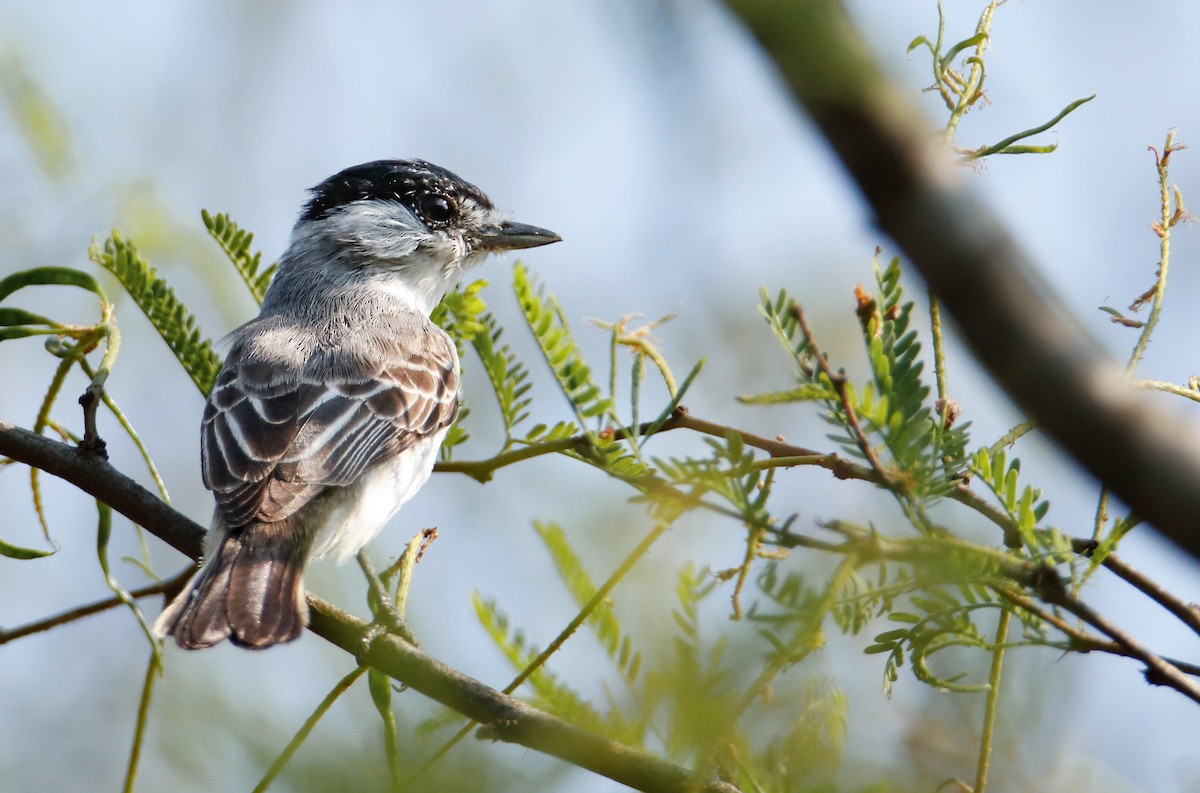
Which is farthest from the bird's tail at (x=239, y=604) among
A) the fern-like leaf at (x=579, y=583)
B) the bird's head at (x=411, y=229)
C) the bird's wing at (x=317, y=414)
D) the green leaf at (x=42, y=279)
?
the bird's head at (x=411, y=229)

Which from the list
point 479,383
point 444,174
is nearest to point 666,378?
point 479,383

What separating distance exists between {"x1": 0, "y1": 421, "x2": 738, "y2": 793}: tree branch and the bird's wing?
15.6 inches

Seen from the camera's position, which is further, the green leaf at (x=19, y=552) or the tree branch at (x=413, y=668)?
the green leaf at (x=19, y=552)

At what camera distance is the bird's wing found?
3295mm

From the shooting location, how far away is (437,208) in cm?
508

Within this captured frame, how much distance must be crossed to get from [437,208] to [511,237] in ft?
1.19

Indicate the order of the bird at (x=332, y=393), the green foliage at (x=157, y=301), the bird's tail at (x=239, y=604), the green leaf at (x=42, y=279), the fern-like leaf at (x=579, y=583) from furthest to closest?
the bird at (x=332, y=393) → the green foliage at (x=157, y=301) → the bird's tail at (x=239, y=604) → the green leaf at (x=42, y=279) → the fern-like leaf at (x=579, y=583)

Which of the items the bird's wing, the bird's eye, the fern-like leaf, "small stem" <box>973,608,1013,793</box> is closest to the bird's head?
the bird's eye

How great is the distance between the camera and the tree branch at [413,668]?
1535 millimetres

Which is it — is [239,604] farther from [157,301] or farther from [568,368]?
[568,368]

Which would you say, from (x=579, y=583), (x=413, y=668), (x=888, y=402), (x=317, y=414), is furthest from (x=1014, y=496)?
(x=317, y=414)

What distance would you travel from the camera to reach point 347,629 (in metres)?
2.79

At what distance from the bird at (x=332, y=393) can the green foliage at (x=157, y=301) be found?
1.39 ft

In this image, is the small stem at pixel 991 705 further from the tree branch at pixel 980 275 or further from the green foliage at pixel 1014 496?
the tree branch at pixel 980 275
